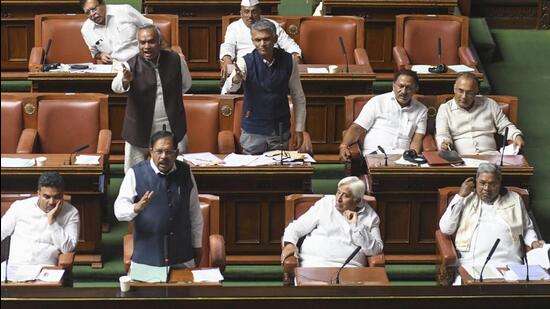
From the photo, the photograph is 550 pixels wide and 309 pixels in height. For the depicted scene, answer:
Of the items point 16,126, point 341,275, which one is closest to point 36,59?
point 16,126

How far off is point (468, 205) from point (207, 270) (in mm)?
991

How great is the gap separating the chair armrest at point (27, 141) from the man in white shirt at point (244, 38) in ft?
3.15

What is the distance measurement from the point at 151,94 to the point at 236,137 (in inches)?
20.4

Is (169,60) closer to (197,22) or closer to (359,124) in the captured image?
(359,124)

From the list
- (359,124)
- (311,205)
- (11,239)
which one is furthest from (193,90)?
(11,239)

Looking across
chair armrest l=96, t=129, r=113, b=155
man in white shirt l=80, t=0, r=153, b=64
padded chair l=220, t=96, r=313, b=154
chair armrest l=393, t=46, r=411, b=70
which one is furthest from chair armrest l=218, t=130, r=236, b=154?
chair armrest l=393, t=46, r=411, b=70

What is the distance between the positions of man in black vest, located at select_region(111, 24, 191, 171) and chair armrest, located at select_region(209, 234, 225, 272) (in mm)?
466

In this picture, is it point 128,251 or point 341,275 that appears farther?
point 128,251

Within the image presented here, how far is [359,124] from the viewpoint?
14.7 ft

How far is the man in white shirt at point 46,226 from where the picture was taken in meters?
3.32

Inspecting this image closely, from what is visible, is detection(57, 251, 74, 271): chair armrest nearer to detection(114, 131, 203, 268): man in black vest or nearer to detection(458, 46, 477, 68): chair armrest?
detection(114, 131, 203, 268): man in black vest

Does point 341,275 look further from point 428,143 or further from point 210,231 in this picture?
point 428,143

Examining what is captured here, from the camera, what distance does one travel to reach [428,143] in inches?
Result: 176

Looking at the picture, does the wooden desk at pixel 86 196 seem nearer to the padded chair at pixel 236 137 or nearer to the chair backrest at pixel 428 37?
the padded chair at pixel 236 137
